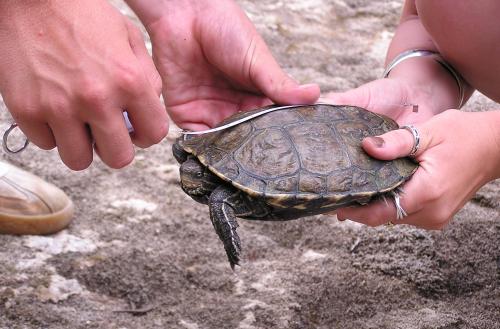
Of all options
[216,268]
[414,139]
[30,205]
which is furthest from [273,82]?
[30,205]

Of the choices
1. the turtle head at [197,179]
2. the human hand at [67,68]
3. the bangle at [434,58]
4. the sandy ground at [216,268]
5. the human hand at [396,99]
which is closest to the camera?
the human hand at [67,68]

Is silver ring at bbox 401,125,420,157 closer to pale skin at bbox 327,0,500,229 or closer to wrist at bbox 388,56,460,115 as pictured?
pale skin at bbox 327,0,500,229

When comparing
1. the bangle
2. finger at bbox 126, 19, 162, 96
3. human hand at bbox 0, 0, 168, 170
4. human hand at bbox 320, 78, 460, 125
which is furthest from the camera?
the bangle

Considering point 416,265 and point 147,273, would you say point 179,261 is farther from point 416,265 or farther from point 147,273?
point 416,265

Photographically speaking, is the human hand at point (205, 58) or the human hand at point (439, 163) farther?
the human hand at point (205, 58)

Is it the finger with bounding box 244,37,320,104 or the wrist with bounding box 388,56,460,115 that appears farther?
the wrist with bounding box 388,56,460,115

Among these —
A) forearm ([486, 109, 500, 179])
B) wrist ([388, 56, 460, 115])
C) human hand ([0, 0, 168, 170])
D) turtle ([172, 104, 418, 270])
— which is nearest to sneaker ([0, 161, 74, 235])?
turtle ([172, 104, 418, 270])

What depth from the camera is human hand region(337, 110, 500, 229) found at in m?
1.72

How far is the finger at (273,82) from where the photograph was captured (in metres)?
1.80

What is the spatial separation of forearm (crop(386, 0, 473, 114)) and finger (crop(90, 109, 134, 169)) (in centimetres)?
110

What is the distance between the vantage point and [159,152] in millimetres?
2672

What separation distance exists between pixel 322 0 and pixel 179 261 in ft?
→ 7.23

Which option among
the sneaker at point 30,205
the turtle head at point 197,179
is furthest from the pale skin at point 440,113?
the sneaker at point 30,205

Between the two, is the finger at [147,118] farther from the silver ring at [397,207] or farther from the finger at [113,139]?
the silver ring at [397,207]
